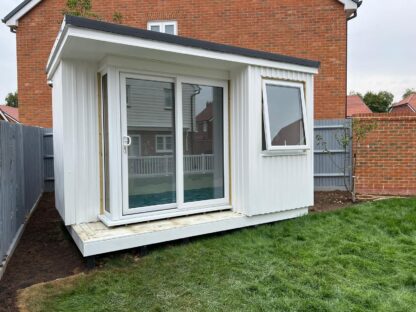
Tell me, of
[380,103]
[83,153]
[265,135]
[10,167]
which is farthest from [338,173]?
[380,103]

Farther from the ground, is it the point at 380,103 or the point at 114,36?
the point at 380,103

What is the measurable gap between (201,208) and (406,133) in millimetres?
4974

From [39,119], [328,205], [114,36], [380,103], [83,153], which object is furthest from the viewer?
[380,103]

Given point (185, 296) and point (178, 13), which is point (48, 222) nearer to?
point (185, 296)

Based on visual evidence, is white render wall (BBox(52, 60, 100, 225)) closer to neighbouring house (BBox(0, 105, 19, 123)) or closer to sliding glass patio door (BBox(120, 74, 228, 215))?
sliding glass patio door (BBox(120, 74, 228, 215))

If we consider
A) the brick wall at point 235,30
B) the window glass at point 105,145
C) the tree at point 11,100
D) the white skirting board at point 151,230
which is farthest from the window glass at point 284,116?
the tree at point 11,100

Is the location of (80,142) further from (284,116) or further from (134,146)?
(284,116)

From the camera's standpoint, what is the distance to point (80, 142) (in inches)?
167

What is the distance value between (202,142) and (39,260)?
2.58m

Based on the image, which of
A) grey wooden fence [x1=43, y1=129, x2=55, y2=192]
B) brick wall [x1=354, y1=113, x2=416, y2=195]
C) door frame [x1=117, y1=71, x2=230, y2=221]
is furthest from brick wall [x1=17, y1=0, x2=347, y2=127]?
door frame [x1=117, y1=71, x2=230, y2=221]

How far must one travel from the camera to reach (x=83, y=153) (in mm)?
4273

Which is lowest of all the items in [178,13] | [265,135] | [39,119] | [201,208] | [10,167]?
[201,208]

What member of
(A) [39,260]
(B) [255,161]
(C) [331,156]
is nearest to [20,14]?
(A) [39,260]

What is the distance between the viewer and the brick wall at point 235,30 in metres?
9.37
